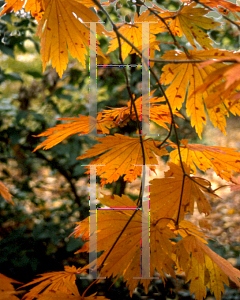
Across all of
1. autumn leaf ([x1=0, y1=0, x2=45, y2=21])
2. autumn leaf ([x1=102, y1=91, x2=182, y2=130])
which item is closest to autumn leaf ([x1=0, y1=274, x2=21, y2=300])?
autumn leaf ([x1=102, y1=91, x2=182, y2=130])

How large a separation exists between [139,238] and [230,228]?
2.53m

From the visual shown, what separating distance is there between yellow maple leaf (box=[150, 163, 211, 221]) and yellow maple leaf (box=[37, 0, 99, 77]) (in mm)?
313

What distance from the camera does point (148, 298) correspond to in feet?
5.04

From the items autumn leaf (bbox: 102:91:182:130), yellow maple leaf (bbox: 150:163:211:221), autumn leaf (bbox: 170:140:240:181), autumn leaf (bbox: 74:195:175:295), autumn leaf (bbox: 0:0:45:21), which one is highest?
autumn leaf (bbox: 0:0:45:21)

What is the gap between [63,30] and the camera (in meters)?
0.54

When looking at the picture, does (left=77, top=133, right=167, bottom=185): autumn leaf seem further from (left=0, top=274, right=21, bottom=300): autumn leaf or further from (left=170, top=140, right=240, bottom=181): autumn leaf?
(left=0, top=274, right=21, bottom=300): autumn leaf

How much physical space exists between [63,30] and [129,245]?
443 mm

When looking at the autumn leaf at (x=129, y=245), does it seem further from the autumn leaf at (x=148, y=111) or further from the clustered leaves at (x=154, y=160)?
the autumn leaf at (x=148, y=111)

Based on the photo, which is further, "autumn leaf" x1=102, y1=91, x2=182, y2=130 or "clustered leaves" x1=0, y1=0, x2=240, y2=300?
"autumn leaf" x1=102, y1=91, x2=182, y2=130

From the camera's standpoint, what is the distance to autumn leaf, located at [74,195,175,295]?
0.45 meters

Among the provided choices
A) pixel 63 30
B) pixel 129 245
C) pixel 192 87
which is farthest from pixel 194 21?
pixel 129 245

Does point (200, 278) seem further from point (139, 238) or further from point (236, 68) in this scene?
point (236, 68)

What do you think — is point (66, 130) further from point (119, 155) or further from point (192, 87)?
point (192, 87)

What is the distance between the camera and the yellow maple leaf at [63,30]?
1.67ft
